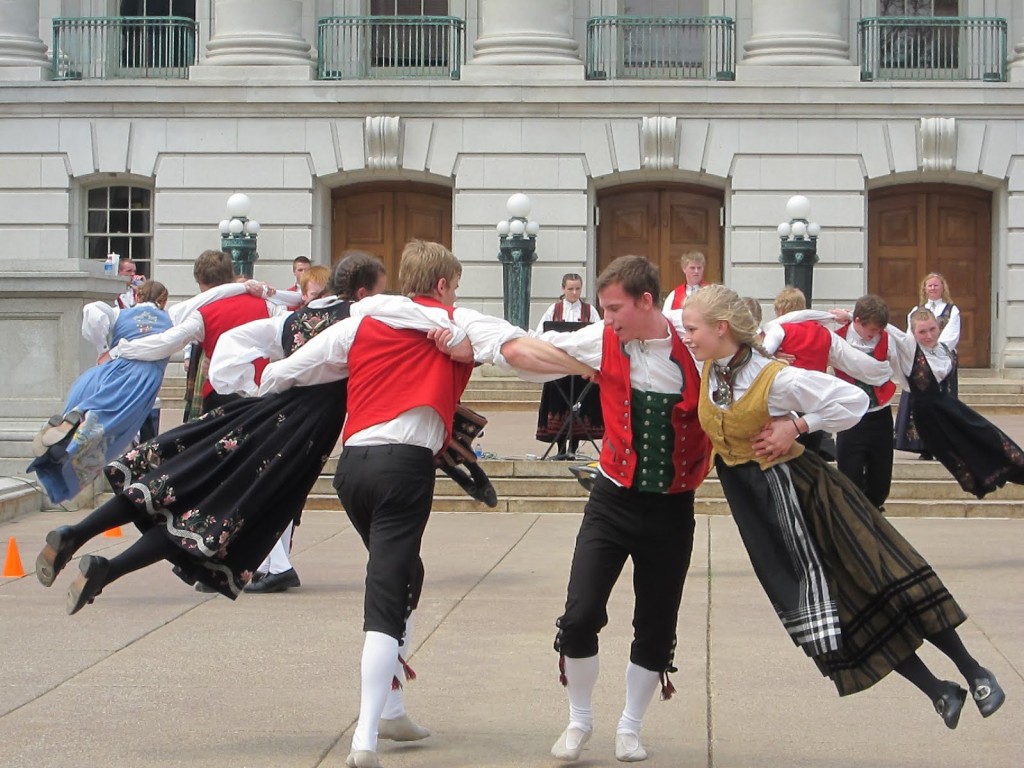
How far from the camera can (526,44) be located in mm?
26094

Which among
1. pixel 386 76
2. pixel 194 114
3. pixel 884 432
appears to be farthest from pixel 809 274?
pixel 884 432

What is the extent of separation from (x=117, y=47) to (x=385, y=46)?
4480 millimetres

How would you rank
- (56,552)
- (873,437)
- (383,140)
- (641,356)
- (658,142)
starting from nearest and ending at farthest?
1. (641,356)
2. (56,552)
3. (873,437)
4. (658,142)
5. (383,140)

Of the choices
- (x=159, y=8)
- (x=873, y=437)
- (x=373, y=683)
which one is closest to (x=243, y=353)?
(x=373, y=683)

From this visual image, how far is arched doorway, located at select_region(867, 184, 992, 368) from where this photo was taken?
26453 millimetres

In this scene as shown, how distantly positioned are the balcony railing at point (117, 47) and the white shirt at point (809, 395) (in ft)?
76.6

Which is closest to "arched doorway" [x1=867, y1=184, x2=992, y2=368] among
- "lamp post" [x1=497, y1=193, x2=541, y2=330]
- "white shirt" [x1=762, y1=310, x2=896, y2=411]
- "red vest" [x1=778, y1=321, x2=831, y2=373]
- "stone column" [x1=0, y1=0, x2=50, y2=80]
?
"lamp post" [x1=497, y1=193, x2=541, y2=330]

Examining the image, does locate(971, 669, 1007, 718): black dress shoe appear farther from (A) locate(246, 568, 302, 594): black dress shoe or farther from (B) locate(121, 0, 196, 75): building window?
(B) locate(121, 0, 196, 75): building window

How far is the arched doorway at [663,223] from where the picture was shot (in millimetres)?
26641

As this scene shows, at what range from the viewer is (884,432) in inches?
420

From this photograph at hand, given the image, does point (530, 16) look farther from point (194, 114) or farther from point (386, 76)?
point (194, 114)

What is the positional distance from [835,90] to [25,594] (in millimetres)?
19106

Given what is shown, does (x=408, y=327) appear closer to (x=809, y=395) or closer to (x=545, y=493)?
(x=809, y=395)

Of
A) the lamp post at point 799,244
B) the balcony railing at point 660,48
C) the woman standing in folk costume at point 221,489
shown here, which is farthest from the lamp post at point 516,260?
the woman standing in folk costume at point 221,489
